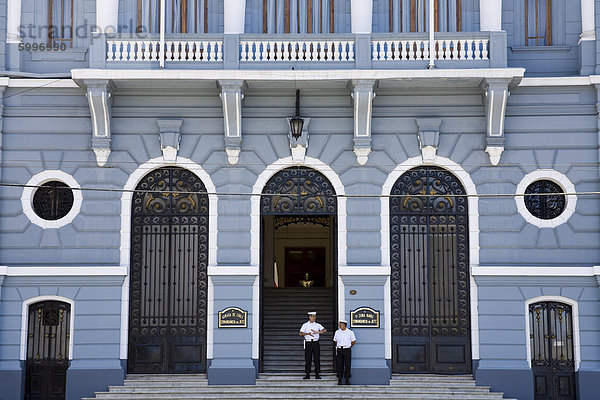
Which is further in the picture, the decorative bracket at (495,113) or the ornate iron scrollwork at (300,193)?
the ornate iron scrollwork at (300,193)

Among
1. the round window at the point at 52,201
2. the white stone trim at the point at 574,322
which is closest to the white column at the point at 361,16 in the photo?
the white stone trim at the point at 574,322

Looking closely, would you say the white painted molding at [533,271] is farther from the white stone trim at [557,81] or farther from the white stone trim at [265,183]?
the white stone trim at [557,81]

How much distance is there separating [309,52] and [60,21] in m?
6.35

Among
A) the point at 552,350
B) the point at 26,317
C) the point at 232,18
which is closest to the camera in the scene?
the point at 552,350

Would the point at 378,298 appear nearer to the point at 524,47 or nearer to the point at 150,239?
the point at 150,239

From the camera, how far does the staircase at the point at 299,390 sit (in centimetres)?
1836

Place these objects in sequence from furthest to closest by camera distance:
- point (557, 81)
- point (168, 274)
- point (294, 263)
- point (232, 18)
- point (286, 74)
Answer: point (294, 263)
point (232, 18)
point (168, 274)
point (557, 81)
point (286, 74)

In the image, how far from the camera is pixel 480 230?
759 inches

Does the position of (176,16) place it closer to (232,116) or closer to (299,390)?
(232,116)

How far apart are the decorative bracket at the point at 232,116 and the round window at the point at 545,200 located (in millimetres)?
6960

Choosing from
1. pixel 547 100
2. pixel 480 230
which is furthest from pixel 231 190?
pixel 547 100

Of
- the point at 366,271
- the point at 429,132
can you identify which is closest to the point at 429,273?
the point at 366,271

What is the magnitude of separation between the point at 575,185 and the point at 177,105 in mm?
9631

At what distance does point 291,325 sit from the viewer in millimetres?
23625
